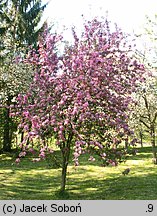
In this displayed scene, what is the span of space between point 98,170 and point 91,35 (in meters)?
11.5

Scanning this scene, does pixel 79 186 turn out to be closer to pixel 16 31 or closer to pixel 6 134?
pixel 6 134

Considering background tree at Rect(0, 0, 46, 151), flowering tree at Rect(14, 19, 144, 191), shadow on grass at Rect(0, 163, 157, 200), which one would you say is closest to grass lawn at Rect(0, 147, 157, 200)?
shadow on grass at Rect(0, 163, 157, 200)

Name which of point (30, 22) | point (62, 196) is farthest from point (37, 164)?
point (30, 22)

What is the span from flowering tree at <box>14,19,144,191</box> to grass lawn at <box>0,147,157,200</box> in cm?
183

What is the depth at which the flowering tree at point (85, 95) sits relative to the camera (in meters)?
14.3


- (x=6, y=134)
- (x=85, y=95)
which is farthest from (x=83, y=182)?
(x=6, y=134)

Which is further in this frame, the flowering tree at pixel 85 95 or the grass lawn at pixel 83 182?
the grass lawn at pixel 83 182

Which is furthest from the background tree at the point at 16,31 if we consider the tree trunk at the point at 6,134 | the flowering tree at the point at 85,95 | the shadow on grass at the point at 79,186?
the flowering tree at the point at 85,95

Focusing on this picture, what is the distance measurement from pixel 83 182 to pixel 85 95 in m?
7.13

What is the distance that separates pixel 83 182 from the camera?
64.4 ft

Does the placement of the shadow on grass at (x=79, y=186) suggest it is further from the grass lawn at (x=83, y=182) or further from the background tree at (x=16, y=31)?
the background tree at (x=16, y=31)

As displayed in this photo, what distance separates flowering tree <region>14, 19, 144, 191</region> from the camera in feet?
46.8

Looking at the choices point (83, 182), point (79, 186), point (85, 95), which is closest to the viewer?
point (85, 95)

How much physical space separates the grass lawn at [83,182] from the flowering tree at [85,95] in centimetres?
183
